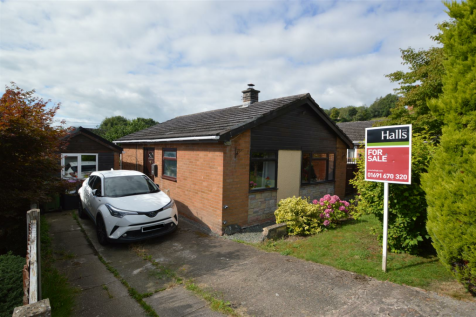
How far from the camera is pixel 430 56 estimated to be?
12797mm

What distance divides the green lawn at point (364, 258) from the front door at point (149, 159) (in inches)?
297

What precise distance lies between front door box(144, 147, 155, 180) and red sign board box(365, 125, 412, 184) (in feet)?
30.9

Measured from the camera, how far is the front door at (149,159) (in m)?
12.0

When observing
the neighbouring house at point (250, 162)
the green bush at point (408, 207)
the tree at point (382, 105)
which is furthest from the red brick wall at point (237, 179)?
the tree at point (382, 105)

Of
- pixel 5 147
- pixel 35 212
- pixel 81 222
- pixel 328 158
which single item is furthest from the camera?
pixel 328 158

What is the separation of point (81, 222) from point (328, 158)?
10.2 m

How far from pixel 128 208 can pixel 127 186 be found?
1380mm

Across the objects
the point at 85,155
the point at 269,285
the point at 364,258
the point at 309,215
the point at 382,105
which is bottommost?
the point at 269,285

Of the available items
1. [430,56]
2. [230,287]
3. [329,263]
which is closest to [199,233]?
[230,287]

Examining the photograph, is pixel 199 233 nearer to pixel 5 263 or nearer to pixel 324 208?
pixel 324 208

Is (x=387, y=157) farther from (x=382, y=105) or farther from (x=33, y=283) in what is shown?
(x=382, y=105)

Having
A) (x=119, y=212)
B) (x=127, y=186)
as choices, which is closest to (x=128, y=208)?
(x=119, y=212)

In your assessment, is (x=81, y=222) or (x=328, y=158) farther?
(x=328, y=158)

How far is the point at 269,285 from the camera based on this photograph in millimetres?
4387
